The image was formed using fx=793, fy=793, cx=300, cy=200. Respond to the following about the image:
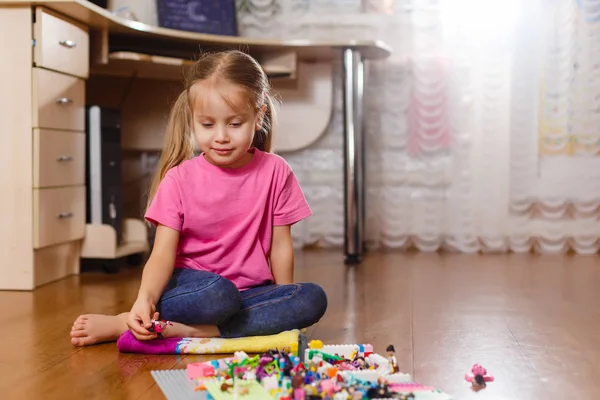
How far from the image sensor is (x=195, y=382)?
102cm

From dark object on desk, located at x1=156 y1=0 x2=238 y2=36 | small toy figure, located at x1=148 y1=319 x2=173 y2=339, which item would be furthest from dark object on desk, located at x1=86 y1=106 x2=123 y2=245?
small toy figure, located at x1=148 y1=319 x2=173 y2=339

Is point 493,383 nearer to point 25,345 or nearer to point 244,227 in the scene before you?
point 244,227

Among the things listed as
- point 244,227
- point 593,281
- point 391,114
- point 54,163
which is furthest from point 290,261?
point 391,114

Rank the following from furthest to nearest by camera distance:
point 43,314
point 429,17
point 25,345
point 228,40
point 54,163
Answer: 1. point 429,17
2. point 228,40
3. point 54,163
4. point 43,314
5. point 25,345

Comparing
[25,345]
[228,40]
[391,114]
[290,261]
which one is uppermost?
[228,40]

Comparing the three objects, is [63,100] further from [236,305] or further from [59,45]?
[236,305]

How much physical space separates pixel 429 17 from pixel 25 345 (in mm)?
1774

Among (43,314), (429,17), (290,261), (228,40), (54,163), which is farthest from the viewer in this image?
(429,17)

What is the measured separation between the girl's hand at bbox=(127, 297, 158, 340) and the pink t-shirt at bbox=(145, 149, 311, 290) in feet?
0.58

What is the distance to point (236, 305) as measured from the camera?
1271 mm

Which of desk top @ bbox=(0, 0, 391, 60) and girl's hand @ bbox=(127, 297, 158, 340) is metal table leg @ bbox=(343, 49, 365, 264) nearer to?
desk top @ bbox=(0, 0, 391, 60)

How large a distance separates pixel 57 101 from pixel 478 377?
1296mm

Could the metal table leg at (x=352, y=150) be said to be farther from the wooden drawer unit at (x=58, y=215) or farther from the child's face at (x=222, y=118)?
the child's face at (x=222, y=118)

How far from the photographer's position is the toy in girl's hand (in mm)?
1046
